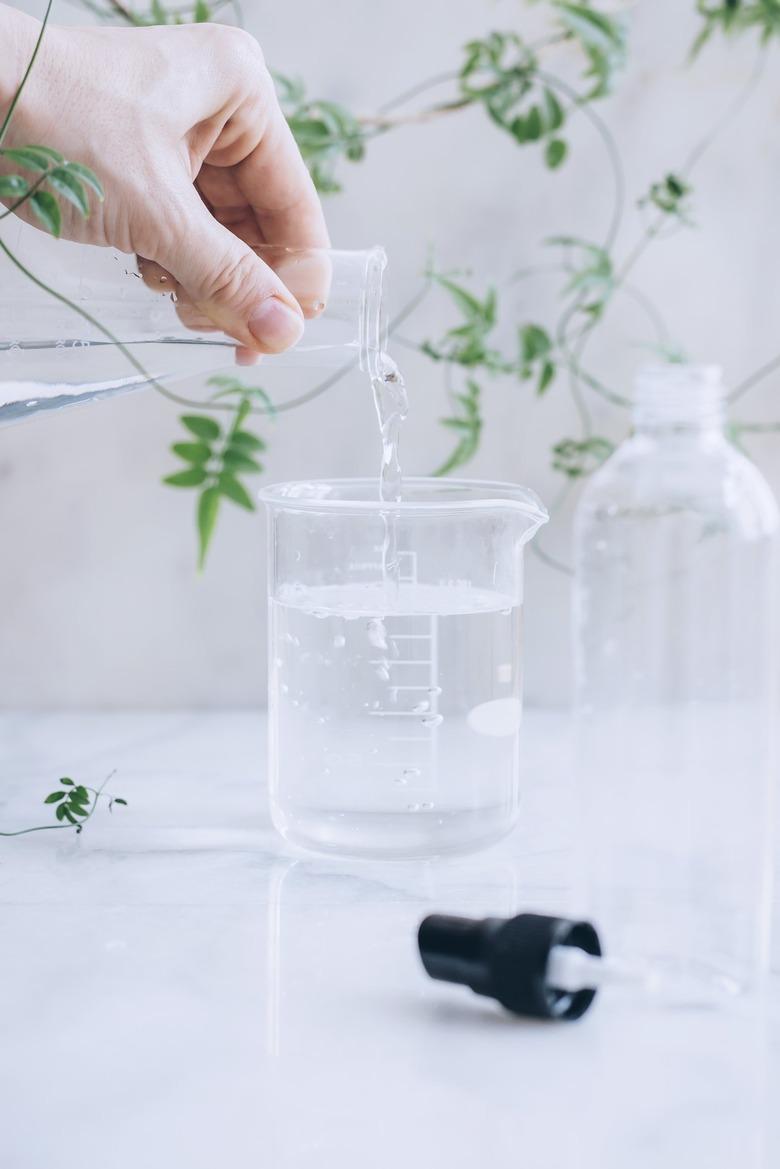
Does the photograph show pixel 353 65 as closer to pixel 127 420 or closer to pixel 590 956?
pixel 127 420

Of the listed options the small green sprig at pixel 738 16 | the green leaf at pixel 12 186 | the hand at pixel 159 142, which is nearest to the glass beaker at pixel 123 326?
the hand at pixel 159 142

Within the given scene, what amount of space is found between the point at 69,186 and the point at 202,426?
1.95 feet

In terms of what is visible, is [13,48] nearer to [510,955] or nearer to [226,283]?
[226,283]

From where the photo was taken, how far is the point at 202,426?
45.5 inches

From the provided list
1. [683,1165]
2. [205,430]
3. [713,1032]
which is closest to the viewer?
[683,1165]

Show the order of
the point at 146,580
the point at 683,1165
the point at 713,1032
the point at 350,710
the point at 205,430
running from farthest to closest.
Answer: the point at 146,580 < the point at 205,430 < the point at 350,710 < the point at 713,1032 < the point at 683,1165

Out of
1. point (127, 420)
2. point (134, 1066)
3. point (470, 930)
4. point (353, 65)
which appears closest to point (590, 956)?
point (470, 930)

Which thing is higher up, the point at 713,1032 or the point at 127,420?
the point at 127,420

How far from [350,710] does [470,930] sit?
229 millimetres

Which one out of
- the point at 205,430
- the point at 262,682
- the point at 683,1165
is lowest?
the point at 683,1165

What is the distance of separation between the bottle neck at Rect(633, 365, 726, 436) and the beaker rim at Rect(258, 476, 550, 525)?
19 centimetres

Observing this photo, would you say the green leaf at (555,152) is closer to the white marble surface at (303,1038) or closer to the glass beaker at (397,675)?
the glass beaker at (397,675)

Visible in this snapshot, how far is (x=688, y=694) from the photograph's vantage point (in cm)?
67

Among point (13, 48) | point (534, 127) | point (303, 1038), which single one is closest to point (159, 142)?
point (13, 48)
